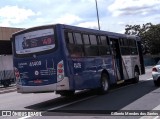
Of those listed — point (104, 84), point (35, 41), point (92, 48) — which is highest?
point (35, 41)

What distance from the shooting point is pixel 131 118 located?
10148mm

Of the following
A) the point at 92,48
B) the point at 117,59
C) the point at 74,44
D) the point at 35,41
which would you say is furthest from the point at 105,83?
the point at 35,41

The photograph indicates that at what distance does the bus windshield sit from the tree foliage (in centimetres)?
7037

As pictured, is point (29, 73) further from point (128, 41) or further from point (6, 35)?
point (6, 35)

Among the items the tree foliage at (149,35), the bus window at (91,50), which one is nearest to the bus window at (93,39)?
the bus window at (91,50)

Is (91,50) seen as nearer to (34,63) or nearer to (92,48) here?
(92,48)

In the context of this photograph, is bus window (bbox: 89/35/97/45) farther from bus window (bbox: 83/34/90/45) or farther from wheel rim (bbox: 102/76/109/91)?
wheel rim (bbox: 102/76/109/91)

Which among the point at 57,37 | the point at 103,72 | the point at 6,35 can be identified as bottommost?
the point at 103,72

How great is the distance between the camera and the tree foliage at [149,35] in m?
84.0

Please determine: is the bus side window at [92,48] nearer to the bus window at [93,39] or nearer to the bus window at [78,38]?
the bus window at [93,39]

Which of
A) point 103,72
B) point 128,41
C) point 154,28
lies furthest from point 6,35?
point 154,28

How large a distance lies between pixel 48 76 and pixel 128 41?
9.29 m

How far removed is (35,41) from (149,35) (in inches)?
2836

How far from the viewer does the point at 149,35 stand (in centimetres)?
8425
